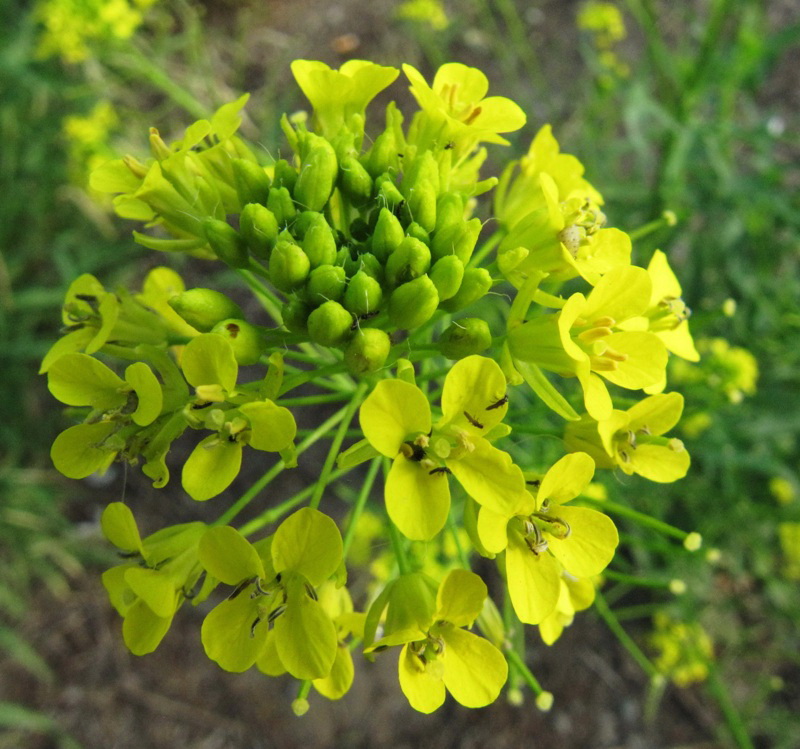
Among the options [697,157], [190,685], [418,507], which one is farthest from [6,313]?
[697,157]

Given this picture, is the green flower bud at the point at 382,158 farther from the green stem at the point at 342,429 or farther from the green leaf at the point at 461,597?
the green leaf at the point at 461,597

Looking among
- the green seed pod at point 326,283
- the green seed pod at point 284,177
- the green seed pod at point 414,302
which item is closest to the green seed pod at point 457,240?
the green seed pod at point 414,302

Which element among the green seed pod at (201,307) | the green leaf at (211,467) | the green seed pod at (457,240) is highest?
the green seed pod at (457,240)

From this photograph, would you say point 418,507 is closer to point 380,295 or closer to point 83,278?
point 380,295

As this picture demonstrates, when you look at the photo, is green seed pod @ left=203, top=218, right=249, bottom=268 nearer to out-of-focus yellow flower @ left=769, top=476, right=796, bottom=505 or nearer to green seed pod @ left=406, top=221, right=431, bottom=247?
green seed pod @ left=406, top=221, right=431, bottom=247

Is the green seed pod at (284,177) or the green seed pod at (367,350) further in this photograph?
the green seed pod at (284,177)

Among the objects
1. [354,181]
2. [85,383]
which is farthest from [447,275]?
[85,383]

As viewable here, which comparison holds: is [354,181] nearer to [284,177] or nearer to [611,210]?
[284,177]
